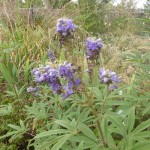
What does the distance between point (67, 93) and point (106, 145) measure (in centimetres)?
36

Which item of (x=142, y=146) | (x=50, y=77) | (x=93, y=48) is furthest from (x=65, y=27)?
(x=142, y=146)

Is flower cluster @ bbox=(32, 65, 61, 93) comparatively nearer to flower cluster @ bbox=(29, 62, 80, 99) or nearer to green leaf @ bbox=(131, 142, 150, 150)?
flower cluster @ bbox=(29, 62, 80, 99)

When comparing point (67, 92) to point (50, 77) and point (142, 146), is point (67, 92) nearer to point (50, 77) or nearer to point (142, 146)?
point (50, 77)

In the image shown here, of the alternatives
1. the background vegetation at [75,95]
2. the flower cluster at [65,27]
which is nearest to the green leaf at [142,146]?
the background vegetation at [75,95]

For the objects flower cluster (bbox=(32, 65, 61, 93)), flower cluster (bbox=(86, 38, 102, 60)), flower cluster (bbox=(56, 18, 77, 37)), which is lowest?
flower cluster (bbox=(32, 65, 61, 93))

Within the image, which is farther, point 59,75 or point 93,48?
point 93,48

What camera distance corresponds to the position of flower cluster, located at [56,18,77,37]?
5.25ft

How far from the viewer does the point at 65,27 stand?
1.61 m

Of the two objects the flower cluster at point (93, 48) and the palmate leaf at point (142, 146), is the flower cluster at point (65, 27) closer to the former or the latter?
the flower cluster at point (93, 48)

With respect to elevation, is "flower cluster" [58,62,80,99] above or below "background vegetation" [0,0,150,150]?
above

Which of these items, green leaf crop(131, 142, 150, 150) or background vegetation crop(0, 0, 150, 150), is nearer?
green leaf crop(131, 142, 150, 150)

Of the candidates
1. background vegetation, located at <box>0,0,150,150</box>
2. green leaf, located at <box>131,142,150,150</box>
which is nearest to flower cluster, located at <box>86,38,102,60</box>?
background vegetation, located at <box>0,0,150,150</box>

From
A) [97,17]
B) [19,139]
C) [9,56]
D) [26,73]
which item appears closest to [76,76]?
[19,139]

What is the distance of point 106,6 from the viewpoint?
8.30 metres
